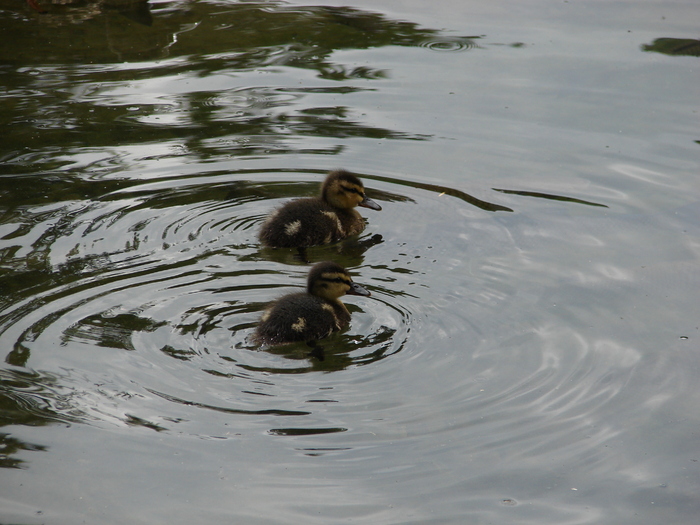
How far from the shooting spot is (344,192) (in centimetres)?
596

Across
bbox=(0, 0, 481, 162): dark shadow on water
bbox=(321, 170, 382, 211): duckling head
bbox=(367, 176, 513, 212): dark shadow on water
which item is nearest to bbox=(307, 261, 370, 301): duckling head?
bbox=(321, 170, 382, 211): duckling head

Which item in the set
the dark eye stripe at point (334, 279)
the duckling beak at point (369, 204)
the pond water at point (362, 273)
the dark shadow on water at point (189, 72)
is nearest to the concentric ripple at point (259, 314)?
the pond water at point (362, 273)

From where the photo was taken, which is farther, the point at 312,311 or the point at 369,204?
the point at 369,204

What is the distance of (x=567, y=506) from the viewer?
3.34 meters

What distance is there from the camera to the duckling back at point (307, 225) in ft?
18.6

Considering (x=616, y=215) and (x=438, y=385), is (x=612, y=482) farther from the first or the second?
(x=616, y=215)

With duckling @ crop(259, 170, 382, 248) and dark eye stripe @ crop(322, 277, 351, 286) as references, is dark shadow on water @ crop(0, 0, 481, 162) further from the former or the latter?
dark eye stripe @ crop(322, 277, 351, 286)

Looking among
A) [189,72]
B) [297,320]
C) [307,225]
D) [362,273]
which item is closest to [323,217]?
[307,225]

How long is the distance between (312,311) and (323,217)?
140cm

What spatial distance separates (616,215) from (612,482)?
9.30ft

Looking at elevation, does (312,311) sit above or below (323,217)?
below

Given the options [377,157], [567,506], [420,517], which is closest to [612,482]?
[567,506]

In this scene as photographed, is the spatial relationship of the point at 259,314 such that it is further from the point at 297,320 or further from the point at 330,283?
the point at 330,283

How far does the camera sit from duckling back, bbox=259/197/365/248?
5672 millimetres
